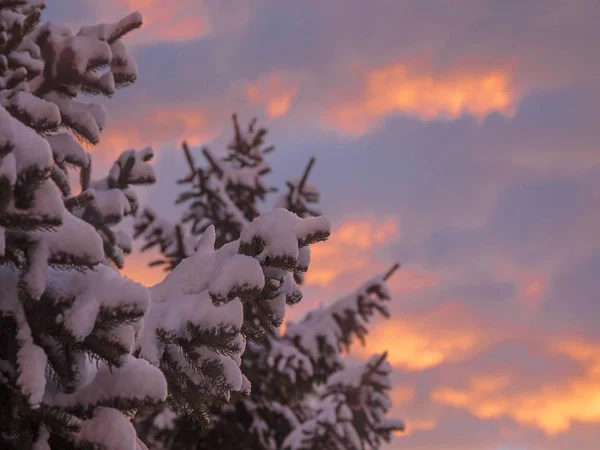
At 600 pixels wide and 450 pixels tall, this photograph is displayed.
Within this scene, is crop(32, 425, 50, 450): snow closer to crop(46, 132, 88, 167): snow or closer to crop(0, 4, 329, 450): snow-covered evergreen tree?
crop(0, 4, 329, 450): snow-covered evergreen tree

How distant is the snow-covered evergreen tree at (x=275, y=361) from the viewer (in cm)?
1009

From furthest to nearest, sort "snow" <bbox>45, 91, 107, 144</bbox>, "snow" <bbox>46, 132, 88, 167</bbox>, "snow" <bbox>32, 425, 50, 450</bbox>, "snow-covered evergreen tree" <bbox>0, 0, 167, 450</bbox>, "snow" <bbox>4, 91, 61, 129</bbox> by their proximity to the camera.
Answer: "snow" <bbox>46, 132, 88, 167</bbox> → "snow" <bbox>45, 91, 107, 144</bbox> → "snow" <bbox>4, 91, 61, 129</bbox> → "snow" <bbox>32, 425, 50, 450</bbox> → "snow-covered evergreen tree" <bbox>0, 0, 167, 450</bbox>

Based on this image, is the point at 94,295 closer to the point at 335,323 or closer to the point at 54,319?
the point at 54,319

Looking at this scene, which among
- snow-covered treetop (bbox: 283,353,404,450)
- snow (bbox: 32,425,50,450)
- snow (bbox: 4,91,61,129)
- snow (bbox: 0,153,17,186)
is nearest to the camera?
snow (bbox: 0,153,17,186)

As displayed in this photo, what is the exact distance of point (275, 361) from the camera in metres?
11.2

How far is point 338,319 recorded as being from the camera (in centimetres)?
1139

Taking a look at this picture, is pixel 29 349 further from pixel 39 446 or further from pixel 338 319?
pixel 338 319

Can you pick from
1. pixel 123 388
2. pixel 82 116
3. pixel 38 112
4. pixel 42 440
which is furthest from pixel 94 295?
pixel 82 116

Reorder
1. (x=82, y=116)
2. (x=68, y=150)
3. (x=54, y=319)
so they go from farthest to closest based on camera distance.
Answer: (x=68, y=150)
(x=82, y=116)
(x=54, y=319)

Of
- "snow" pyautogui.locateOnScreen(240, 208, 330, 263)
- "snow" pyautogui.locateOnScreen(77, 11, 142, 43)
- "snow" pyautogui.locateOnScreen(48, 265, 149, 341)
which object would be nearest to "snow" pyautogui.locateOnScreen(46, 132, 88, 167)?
"snow" pyautogui.locateOnScreen(77, 11, 142, 43)

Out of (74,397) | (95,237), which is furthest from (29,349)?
(95,237)

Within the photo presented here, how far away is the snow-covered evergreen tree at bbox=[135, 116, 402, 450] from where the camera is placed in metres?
10.1

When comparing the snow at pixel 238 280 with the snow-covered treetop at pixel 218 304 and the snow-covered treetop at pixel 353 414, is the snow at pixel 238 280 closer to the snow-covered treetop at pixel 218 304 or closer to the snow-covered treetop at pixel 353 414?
the snow-covered treetop at pixel 218 304

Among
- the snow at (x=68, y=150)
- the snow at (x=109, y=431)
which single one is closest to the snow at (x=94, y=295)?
the snow at (x=109, y=431)
